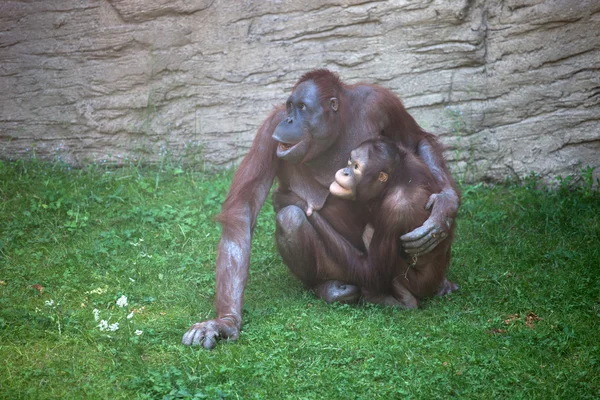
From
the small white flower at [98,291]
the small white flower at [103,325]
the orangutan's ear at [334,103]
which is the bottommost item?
the small white flower at [98,291]

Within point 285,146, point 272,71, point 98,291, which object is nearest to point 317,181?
point 285,146

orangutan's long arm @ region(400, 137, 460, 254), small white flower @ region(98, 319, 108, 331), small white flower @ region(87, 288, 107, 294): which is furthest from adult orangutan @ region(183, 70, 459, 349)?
small white flower @ region(87, 288, 107, 294)

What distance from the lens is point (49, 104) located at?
643 centimetres

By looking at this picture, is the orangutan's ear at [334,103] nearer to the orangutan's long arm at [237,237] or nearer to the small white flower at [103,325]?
the orangutan's long arm at [237,237]

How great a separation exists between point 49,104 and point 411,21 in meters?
3.17

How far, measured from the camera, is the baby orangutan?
4043 millimetres

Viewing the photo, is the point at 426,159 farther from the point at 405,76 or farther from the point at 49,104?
the point at 49,104

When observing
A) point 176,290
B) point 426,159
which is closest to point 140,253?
point 176,290

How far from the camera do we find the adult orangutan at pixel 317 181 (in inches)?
159

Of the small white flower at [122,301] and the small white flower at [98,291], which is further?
the small white flower at [98,291]

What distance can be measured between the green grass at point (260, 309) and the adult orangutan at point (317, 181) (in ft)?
0.85

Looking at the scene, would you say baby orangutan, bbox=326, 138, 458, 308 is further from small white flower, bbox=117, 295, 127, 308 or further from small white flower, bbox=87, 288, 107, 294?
small white flower, bbox=87, 288, 107, 294

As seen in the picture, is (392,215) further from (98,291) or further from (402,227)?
(98,291)

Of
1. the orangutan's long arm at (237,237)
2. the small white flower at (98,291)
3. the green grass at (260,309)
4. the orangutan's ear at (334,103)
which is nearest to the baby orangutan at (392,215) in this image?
the green grass at (260,309)
